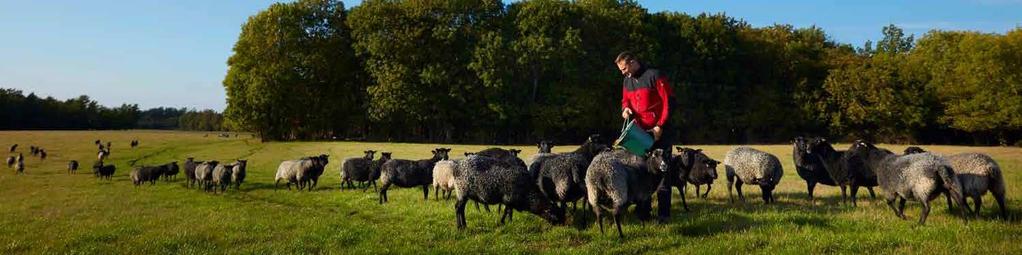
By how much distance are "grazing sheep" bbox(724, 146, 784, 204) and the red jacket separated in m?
4.70

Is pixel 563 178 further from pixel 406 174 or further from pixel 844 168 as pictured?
pixel 406 174

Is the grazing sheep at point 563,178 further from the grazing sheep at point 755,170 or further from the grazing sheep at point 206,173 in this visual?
the grazing sheep at point 206,173

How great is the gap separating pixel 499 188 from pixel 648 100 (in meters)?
2.86

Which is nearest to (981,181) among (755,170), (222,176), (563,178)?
(755,170)

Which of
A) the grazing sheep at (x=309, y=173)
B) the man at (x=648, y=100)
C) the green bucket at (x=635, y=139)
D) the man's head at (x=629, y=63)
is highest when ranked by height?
the man's head at (x=629, y=63)

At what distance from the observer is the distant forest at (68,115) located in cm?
9462

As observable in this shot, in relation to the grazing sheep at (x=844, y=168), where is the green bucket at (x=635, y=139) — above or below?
above

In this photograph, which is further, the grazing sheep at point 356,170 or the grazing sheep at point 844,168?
the grazing sheep at point 356,170

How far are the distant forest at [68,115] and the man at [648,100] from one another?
114 m

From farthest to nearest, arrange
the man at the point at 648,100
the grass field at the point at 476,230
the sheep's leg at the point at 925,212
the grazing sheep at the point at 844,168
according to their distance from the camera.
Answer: the grazing sheep at the point at 844,168, the man at the point at 648,100, the sheep's leg at the point at 925,212, the grass field at the point at 476,230

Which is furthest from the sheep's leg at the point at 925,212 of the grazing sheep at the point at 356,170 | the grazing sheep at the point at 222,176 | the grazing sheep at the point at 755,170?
the grazing sheep at the point at 222,176

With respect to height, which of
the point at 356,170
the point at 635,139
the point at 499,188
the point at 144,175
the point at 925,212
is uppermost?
the point at 635,139

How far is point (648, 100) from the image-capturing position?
30.6 feet

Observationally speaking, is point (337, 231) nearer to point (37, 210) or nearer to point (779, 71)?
point (37, 210)
